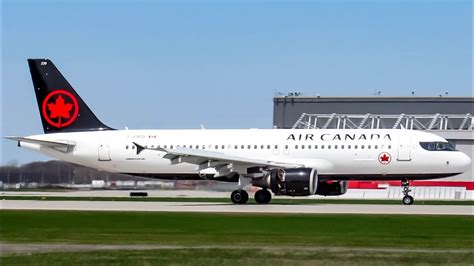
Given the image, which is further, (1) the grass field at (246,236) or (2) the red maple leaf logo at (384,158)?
(2) the red maple leaf logo at (384,158)

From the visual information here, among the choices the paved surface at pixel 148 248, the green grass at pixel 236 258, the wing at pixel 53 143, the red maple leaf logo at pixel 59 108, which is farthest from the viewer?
the red maple leaf logo at pixel 59 108

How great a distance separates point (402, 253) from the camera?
74.0 ft

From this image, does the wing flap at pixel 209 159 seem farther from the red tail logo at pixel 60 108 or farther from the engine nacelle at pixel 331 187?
the red tail logo at pixel 60 108

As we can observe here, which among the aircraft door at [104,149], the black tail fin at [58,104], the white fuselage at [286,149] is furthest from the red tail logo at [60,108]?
the aircraft door at [104,149]

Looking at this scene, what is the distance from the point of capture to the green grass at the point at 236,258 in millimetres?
20641

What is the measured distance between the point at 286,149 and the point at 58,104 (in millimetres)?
14145

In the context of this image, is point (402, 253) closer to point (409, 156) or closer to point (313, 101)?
point (409, 156)

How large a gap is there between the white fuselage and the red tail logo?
862mm

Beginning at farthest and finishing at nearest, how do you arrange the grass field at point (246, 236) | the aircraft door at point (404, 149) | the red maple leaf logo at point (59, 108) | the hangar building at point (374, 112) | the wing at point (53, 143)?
the hangar building at point (374, 112) < the red maple leaf logo at point (59, 108) < the wing at point (53, 143) < the aircraft door at point (404, 149) < the grass field at point (246, 236)

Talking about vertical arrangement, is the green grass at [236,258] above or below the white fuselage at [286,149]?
below

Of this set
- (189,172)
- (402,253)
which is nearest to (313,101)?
(189,172)

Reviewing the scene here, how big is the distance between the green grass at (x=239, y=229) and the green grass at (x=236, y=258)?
2.67m

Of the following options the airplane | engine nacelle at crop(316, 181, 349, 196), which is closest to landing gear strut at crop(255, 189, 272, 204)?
the airplane

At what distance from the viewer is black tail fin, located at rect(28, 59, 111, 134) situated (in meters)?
57.4
